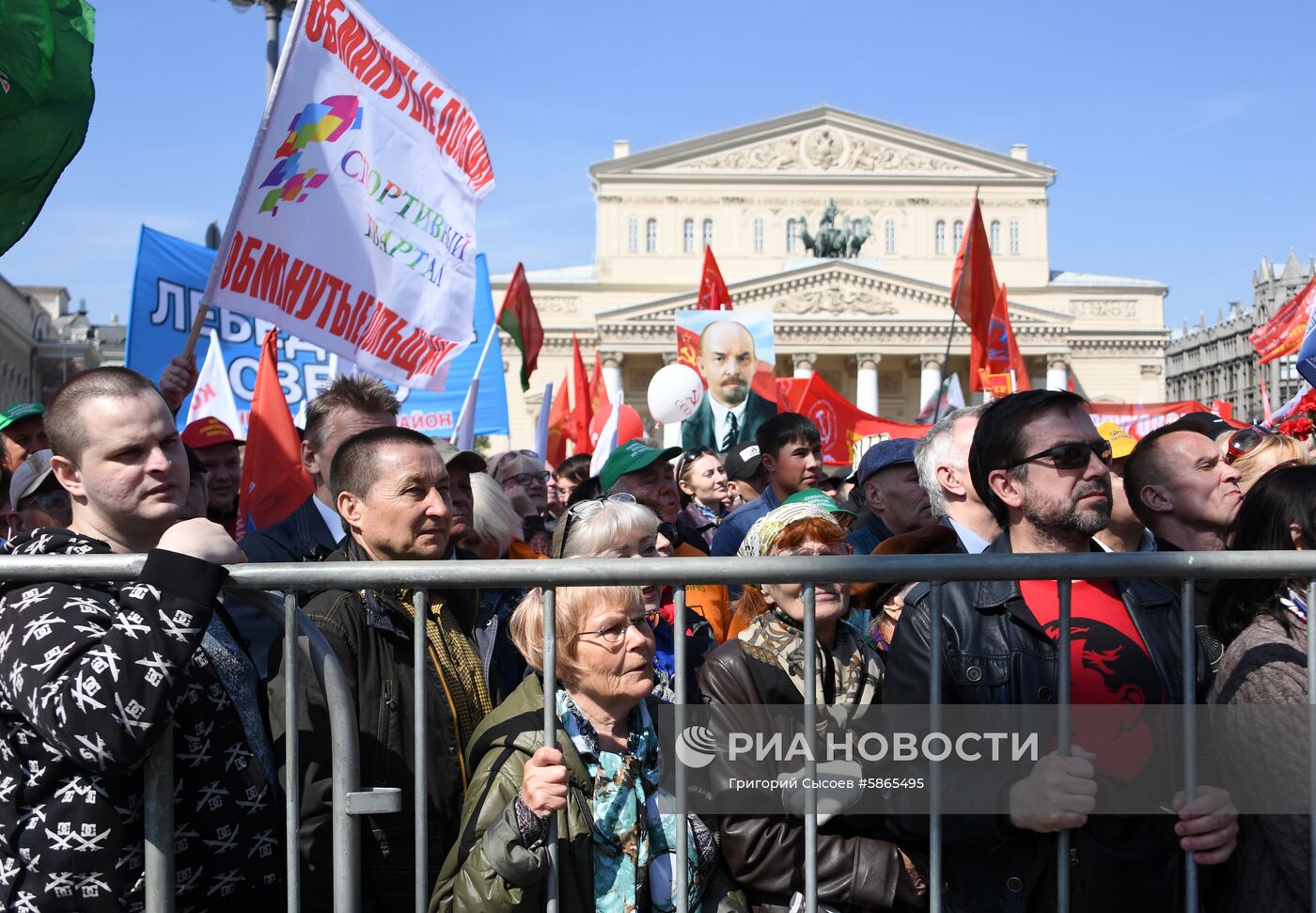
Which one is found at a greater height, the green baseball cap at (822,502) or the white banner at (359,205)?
the white banner at (359,205)

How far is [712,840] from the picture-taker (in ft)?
Result: 8.45

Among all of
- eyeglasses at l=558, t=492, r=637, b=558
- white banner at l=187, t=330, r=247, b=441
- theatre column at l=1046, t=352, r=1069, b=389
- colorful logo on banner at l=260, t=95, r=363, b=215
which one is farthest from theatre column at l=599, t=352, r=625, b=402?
eyeglasses at l=558, t=492, r=637, b=558

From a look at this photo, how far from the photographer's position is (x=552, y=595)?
95.9 inches

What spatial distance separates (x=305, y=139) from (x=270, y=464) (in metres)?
1.52

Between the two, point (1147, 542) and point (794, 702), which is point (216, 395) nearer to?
point (1147, 542)

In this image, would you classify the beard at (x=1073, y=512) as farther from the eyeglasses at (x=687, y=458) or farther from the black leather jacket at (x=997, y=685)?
the eyeglasses at (x=687, y=458)

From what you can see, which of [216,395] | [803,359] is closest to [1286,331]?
[216,395]

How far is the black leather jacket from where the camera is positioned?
96.0 inches

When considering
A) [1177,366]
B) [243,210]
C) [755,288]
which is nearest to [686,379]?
[243,210]

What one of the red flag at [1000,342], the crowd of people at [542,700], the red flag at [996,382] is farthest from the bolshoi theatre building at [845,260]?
the crowd of people at [542,700]

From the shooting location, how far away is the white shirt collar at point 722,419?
10.9 metres

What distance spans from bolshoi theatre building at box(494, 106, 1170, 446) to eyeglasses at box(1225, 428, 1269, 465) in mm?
52937

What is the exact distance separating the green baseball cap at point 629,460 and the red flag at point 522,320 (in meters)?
6.00

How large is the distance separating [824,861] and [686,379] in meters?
8.92
